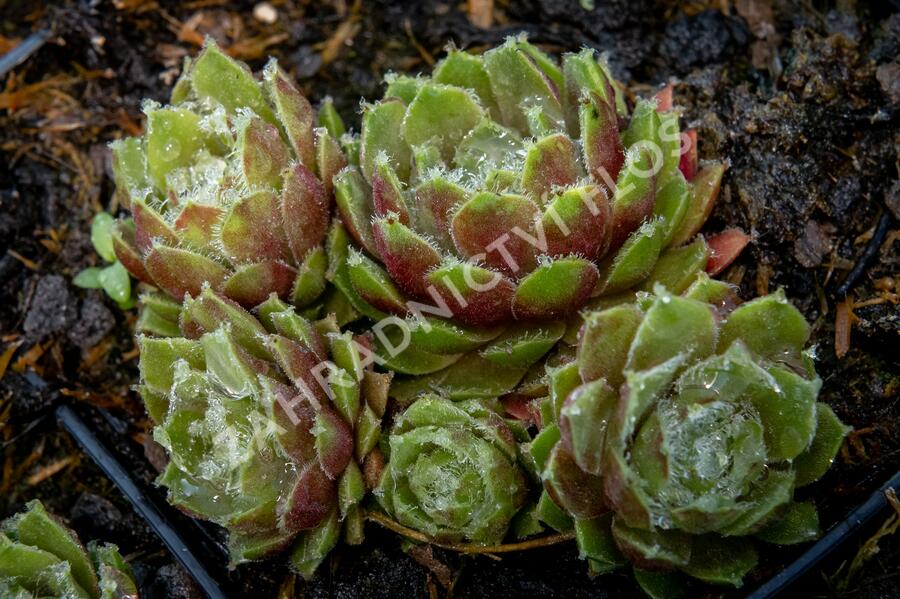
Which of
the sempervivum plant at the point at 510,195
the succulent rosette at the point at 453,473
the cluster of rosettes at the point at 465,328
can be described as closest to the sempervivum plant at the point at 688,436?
the cluster of rosettes at the point at 465,328

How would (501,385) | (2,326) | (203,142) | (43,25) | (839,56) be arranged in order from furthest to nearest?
1. (43,25)
2. (2,326)
3. (839,56)
4. (203,142)
5. (501,385)

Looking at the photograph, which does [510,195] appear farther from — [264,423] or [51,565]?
[51,565]

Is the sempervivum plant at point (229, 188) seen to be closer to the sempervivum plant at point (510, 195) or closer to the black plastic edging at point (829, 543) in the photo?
the sempervivum plant at point (510, 195)

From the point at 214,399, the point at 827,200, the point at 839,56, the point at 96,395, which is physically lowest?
the point at 96,395

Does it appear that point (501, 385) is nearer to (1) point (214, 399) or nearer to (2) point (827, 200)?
(1) point (214, 399)

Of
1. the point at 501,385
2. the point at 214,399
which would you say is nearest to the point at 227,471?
the point at 214,399

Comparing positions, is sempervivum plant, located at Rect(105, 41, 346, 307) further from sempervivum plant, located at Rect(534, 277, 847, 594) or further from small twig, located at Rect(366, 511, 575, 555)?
sempervivum plant, located at Rect(534, 277, 847, 594)
